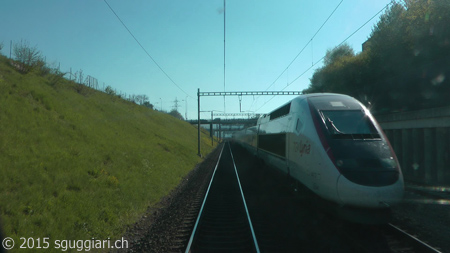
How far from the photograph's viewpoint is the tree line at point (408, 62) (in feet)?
64.4

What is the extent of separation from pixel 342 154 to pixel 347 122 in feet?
4.95

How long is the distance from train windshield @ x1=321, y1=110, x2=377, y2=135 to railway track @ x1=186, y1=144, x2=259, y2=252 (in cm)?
348

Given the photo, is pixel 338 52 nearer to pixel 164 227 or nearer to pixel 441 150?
pixel 441 150

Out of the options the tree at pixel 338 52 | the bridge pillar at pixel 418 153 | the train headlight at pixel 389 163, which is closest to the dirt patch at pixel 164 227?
the train headlight at pixel 389 163

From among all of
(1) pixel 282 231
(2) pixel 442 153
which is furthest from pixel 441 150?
(1) pixel 282 231

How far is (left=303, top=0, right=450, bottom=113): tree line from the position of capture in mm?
19625

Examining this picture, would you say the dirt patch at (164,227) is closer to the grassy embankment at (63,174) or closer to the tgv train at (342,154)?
the grassy embankment at (63,174)

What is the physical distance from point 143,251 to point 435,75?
63.2 feet

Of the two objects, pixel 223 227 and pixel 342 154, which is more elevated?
pixel 342 154

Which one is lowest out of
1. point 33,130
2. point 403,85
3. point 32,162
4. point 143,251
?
point 143,251

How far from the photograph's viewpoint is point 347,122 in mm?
9664

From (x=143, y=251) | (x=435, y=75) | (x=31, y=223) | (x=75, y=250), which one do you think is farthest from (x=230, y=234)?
(x=435, y=75)

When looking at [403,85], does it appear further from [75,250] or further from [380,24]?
[75,250]

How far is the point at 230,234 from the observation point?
8.04 metres
